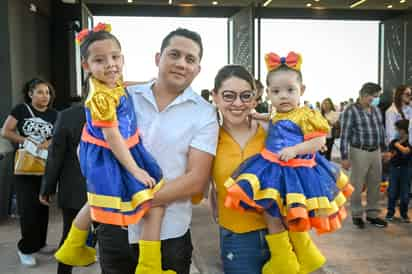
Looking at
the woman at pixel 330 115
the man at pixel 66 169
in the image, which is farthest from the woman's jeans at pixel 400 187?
the man at pixel 66 169

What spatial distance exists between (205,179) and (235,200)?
138 mm

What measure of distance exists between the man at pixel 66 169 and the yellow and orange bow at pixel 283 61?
56.6 inches

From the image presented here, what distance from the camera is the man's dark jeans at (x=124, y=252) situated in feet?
5.25

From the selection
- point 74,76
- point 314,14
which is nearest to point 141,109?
point 74,76

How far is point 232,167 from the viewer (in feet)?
5.63

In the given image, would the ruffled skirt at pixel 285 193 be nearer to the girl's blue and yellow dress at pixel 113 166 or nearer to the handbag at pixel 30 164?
the girl's blue and yellow dress at pixel 113 166

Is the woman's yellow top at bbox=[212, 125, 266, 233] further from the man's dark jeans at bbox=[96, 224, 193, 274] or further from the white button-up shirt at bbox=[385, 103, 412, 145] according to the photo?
the white button-up shirt at bbox=[385, 103, 412, 145]

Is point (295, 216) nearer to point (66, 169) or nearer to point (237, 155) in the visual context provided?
point (237, 155)

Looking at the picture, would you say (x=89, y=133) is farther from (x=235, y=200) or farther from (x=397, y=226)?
(x=397, y=226)

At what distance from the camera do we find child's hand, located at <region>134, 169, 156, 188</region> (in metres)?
1.46

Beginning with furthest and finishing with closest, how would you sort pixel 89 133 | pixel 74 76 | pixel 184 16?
pixel 184 16 → pixel 74 76 → pixel 89 133

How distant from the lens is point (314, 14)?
10.3m

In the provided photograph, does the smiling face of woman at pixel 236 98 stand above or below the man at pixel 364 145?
above

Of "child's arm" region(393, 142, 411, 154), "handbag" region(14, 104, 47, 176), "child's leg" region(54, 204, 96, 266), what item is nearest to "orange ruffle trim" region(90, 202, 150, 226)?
"child's leg" region(54, 204, 96, 266)
